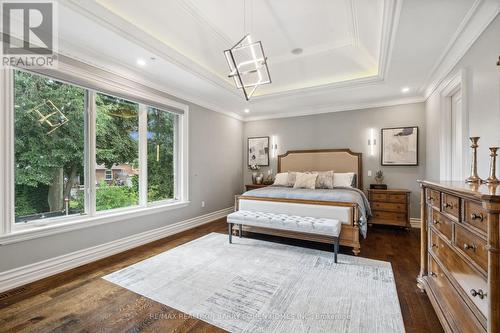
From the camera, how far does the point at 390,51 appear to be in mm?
2771

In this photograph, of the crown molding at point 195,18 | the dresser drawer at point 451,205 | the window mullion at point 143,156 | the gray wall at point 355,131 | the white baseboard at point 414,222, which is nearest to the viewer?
the dresser drawer at point 451,205

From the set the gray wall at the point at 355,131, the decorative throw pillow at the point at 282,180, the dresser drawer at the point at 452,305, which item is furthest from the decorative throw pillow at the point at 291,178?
the dresser drawer at the point at 452,305

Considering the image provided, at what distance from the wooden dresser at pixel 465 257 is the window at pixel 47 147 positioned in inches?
151

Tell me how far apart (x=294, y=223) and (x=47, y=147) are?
10.5 ft

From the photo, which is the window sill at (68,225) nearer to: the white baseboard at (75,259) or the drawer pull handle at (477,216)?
the white baseboard at (75,259)

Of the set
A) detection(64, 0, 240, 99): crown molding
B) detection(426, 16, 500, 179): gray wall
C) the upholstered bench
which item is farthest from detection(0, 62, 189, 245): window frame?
detection(426, 16, 500, 179): gray wall

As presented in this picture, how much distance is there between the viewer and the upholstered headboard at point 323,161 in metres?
4.95

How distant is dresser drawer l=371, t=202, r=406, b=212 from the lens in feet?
13.8

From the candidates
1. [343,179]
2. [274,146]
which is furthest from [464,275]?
[274,146]

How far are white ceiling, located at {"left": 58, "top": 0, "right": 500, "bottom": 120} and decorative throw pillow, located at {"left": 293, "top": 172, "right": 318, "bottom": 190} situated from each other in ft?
5.55

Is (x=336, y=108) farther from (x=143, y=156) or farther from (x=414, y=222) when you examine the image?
(x=143, y=156)

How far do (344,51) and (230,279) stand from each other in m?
3.45

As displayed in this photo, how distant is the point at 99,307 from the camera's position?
76.2 inches

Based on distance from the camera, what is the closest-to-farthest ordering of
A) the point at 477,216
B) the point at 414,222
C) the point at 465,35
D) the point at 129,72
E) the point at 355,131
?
the point at 477,216 < the point at 465,35 < the point at 129,72 < the point at 414,222 < the point at 355,131
